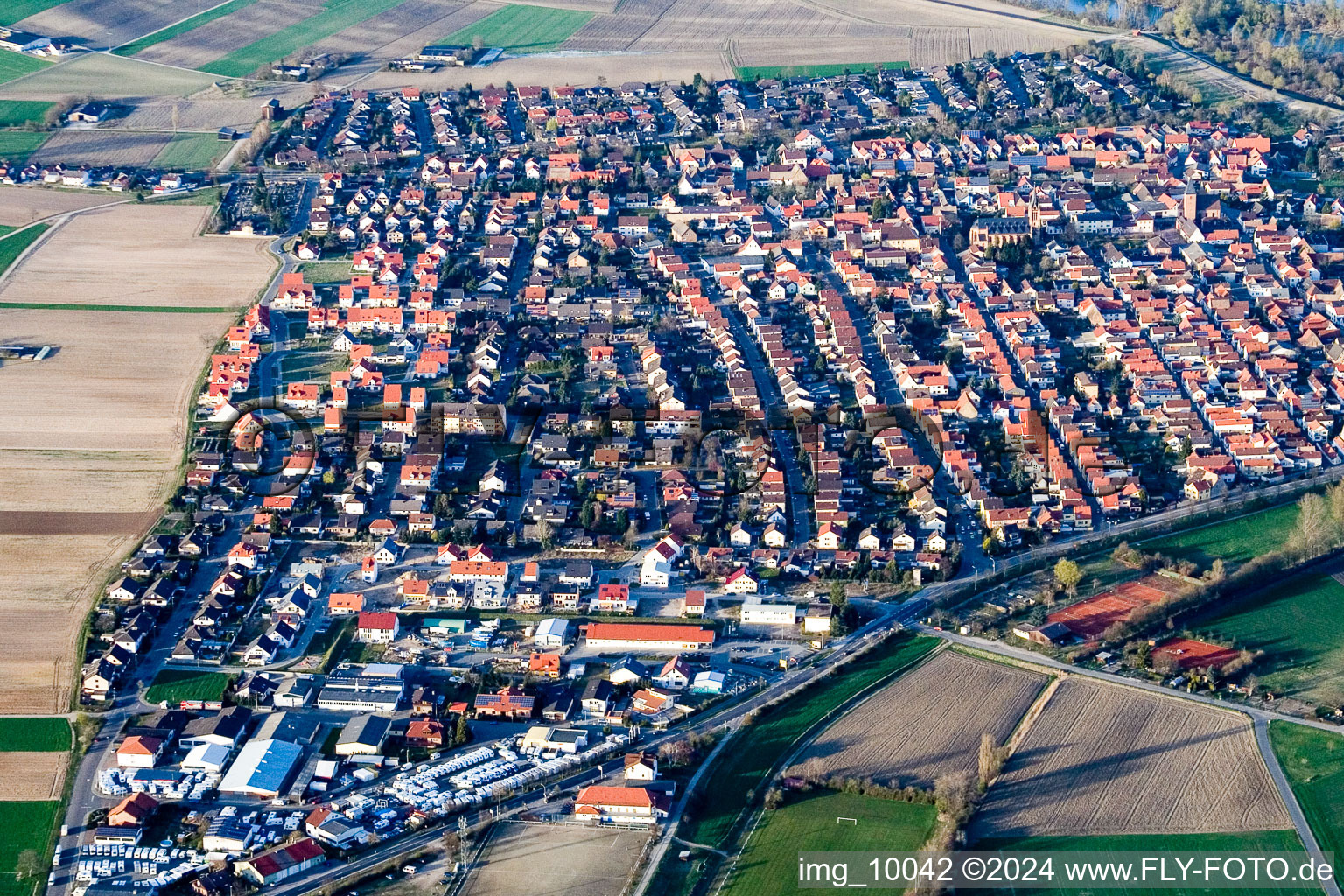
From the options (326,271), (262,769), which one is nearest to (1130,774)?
(262,769)

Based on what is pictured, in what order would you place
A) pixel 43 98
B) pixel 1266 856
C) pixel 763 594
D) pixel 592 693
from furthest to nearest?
pixel 43 98 → pixel 763 594 → pixel 592 693 → pixel 1266 856

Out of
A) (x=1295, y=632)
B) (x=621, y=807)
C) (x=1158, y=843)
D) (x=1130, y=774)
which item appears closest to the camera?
(x=1158, y=843)

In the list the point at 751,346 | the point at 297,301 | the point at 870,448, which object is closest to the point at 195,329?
the point at 297,301

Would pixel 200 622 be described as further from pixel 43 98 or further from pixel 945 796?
pixel 43 98

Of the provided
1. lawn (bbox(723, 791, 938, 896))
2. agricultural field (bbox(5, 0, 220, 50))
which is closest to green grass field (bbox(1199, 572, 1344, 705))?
lawn (bbox(723, 791, 938, 896))

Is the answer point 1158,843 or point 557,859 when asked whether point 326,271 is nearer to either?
point 557,859

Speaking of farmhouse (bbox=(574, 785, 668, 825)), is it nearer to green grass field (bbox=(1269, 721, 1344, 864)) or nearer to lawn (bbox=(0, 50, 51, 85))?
green grass field (bbox=(1269, 721, 1344, 864))
